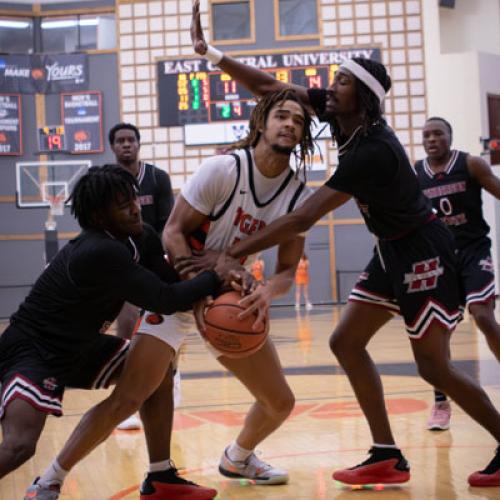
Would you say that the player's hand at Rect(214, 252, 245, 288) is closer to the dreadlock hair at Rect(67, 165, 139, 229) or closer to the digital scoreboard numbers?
the dreadlock hair at Rect(67, 165, 139, 229)

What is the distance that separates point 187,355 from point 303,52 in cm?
1093

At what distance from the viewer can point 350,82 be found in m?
4.27

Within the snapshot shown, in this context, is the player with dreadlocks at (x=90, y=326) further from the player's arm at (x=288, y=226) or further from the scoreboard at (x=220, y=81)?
the scoreboard at (x=220, y=81)

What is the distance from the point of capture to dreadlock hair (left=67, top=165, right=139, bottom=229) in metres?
3.73

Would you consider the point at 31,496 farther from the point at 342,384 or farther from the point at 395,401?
the point at 342,384

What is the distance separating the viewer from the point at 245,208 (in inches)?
163

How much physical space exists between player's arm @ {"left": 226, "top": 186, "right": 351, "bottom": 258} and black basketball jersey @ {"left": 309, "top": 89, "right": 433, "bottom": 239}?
0.26 ft

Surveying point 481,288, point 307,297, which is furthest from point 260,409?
point 307,297

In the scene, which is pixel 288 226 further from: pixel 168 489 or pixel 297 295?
pixel 297 295

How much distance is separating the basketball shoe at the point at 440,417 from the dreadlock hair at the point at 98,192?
2780mm

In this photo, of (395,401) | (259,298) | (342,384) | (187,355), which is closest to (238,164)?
(259,298)

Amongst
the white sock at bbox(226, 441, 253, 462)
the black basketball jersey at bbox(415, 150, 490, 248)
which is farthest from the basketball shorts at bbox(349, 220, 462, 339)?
the black basketball jersey at bbox(415, 150, 490, 248)

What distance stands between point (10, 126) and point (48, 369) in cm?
1833

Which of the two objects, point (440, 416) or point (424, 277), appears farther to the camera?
point (440, 416)
